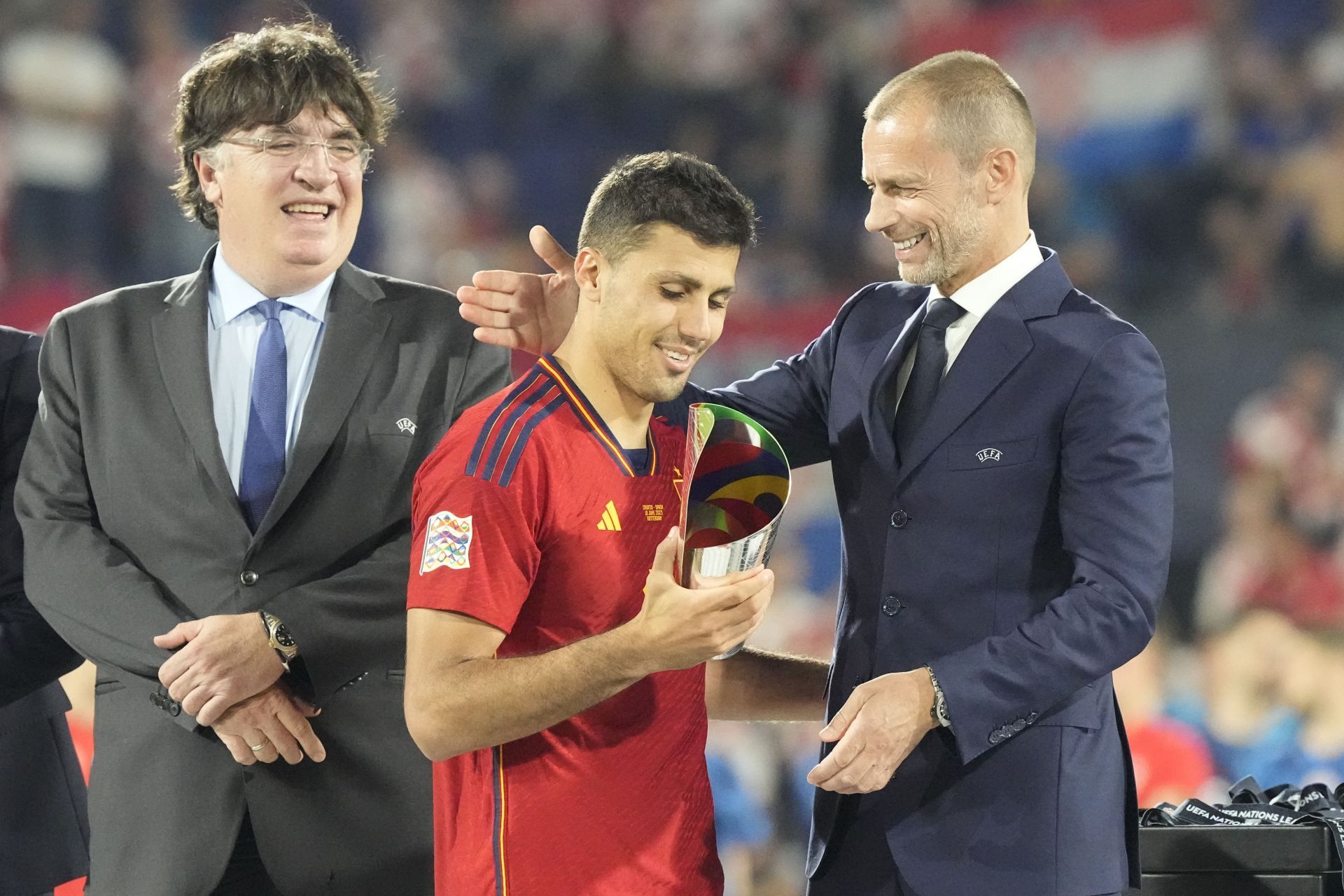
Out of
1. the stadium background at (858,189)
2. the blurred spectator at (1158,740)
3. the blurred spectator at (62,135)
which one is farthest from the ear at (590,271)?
the blurred spectator at (62,135)

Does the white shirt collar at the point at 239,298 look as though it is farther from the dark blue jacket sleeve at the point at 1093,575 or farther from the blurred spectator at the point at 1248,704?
the blurred spectator at the point at 1248,704

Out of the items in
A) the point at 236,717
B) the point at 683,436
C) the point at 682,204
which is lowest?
the point at 236,717

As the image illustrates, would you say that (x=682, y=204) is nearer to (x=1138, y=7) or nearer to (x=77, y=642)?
(x=77, y=642)

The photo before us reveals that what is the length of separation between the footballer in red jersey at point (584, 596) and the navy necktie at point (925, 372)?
15.2 inches

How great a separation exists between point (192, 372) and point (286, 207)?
12.6 inches

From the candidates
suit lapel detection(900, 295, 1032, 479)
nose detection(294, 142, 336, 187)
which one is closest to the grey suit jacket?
nose detection(294, 142, 336, 187)

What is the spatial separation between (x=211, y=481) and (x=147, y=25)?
6108 millimetres

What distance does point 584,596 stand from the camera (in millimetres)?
2033

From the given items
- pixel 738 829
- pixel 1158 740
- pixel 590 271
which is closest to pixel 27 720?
pixel 590 271

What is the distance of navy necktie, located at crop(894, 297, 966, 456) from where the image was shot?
7.72 ft

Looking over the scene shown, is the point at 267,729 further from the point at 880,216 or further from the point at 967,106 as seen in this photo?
the point at 967,106

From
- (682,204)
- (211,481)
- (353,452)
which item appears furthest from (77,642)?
(682,204)

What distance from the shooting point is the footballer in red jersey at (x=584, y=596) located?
191 centimetres

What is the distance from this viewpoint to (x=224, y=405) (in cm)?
252
